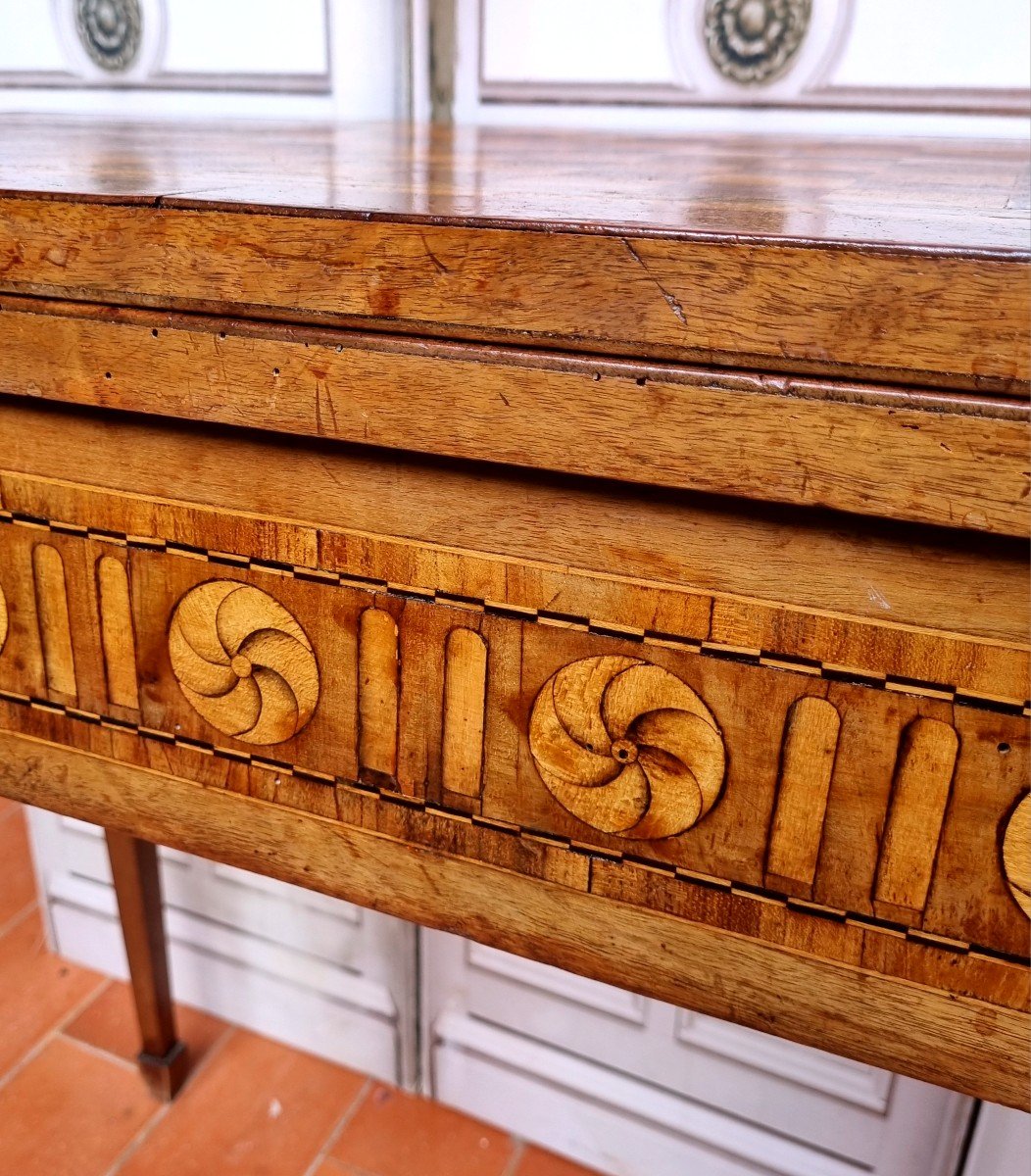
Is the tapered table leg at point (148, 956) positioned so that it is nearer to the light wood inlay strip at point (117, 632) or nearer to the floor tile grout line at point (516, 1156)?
the floor tile grout line at point (516, 1156)

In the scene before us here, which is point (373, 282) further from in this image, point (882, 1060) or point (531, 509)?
point (882, 1060)

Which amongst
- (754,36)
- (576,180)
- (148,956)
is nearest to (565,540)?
(576,180)

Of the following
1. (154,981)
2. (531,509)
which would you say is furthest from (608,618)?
(154,981)

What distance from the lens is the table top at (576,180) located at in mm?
391

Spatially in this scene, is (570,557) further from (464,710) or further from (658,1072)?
(658,1072)

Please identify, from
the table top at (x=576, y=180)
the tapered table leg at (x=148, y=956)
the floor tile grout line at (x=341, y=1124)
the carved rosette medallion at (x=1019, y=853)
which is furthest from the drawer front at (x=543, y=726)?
the floor tile grout line at (x=341, y=1124)

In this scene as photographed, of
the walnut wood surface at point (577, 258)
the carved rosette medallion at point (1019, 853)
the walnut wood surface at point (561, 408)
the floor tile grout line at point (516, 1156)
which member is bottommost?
the floor tile grout line at point (516, 1156)

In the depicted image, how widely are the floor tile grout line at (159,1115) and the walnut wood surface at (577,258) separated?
1.12 metres

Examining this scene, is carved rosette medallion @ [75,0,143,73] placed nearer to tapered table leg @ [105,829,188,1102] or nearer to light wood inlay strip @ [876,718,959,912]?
tapered table leg @ [105,829,188,1102]

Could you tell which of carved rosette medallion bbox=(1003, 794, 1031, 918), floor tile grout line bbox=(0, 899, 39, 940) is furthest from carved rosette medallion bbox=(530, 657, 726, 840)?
floor tile grout line bbox=(0, 899, 39, 940)

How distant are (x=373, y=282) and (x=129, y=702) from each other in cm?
25

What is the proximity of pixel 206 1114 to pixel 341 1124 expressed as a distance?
16cm

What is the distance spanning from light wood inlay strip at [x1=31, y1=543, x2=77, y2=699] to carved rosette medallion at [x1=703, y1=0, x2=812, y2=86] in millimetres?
865

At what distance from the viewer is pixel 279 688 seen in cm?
50
